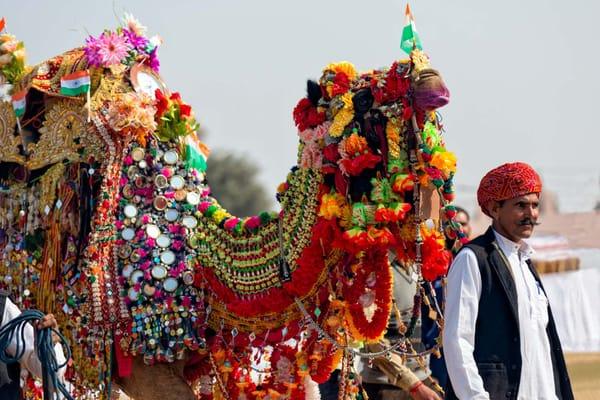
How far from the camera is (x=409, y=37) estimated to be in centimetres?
579

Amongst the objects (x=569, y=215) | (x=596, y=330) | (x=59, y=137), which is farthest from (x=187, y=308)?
(x=569, y=215)

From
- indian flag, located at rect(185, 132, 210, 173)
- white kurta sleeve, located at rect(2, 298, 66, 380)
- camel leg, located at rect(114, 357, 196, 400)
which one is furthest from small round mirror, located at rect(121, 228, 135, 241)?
white kurta sleeve, located at rect(2, 298, 66, 380)

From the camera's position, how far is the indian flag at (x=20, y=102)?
7180 millimetres

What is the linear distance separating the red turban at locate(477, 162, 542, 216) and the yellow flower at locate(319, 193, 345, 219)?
98 cm

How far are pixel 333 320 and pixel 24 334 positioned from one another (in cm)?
157

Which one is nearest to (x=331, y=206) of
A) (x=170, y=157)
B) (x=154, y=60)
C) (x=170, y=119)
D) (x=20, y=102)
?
(x=170, y=157)

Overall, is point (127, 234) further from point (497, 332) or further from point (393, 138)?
point (497, 332)

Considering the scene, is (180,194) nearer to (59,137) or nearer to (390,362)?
(59,137)

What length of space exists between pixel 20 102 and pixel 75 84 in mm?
481

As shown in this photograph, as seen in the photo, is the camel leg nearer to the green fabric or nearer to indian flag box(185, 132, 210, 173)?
indian flag box(185, 132, 210, 173)

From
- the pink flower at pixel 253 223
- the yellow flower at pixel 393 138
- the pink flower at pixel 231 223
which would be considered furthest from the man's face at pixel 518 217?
the pink flower at pixel 231 223

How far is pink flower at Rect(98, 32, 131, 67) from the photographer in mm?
6945

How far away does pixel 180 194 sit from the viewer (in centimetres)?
667

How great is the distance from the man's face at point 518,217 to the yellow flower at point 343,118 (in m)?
1.13
